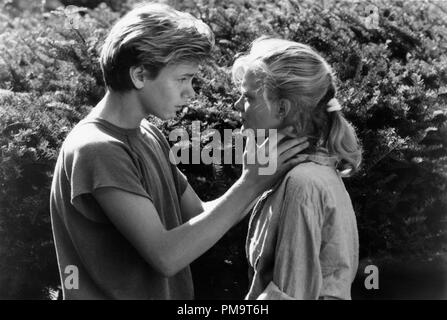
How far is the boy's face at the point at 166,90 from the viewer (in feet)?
9.01

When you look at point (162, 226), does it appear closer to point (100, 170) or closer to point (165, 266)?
point (165, 266)

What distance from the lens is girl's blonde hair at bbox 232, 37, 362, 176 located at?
9.45 feet

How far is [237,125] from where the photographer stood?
13.3 ft

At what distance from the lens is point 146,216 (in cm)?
253

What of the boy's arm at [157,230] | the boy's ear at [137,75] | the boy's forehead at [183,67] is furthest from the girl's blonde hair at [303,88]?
the boy's arm at [157,230]

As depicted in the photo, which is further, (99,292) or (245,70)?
(245,70)

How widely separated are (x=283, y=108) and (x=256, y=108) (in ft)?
0.35

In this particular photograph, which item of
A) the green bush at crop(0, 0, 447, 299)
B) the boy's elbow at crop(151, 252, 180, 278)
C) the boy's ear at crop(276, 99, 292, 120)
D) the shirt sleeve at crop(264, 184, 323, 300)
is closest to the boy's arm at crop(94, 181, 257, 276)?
the boy's elbow at crop(151, 252, 180, 278)

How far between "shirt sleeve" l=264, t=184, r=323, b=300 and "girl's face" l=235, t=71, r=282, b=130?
43 cm

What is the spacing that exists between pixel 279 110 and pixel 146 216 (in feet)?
2.46

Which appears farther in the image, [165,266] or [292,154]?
[292,154]

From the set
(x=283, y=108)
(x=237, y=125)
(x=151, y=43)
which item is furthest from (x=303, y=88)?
(x=237, y=125)
